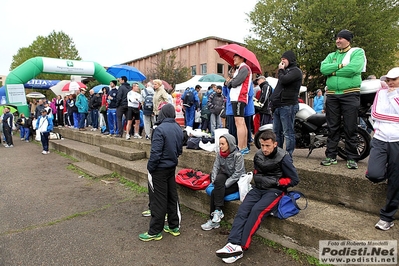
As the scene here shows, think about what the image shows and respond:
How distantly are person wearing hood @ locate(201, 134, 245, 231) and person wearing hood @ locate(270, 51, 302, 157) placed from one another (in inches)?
40.5

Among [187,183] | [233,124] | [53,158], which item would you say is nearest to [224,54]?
[233,124]

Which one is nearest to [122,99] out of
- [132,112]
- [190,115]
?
[132,112]

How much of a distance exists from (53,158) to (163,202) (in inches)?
303

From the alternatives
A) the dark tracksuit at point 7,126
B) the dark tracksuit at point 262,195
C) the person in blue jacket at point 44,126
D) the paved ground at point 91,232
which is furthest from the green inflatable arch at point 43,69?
the dark tracksuit at point 262,195

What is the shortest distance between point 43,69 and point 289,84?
14.1m

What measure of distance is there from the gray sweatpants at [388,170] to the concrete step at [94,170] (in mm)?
5829

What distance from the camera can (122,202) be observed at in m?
5.32

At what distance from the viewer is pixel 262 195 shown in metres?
3.53

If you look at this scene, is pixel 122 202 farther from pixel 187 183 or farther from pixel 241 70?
pixel 241 70

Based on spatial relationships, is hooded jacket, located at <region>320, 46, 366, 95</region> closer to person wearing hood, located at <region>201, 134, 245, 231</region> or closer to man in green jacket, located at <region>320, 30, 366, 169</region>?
man in green jacket, located at <region>320, 30, 366, 169</region>

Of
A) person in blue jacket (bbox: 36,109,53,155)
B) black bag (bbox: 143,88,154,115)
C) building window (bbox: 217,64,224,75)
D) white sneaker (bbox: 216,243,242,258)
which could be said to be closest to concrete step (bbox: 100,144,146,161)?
black bag (bbox: 143,88,154,115)

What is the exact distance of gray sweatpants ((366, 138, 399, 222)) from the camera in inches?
115

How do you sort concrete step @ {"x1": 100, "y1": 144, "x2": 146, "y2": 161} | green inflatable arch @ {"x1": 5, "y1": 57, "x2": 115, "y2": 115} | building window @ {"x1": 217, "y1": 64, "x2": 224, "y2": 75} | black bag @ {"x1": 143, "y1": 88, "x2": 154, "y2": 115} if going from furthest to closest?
building window @ {"x1": 217, "y1": 64, "x2": 224, "y2": 75}
green inflatable arch @ {"x1": 5, "y1": 57, "x2": 115, "y2": 115}
black bag @ {"x1": 143, "y1": 88, "x2": 154, "y2": 115}
concrete step @ {"x1": 100, "y1": 144, "x2": 146, "y2": 161}

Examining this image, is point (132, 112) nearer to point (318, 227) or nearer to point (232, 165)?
point (232, 165)
